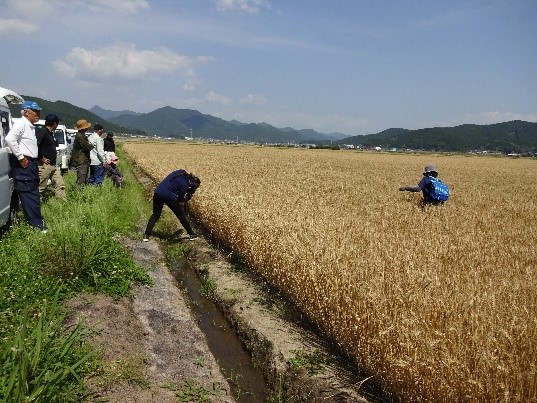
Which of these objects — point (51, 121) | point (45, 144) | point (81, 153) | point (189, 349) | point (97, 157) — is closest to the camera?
point (189, 349)

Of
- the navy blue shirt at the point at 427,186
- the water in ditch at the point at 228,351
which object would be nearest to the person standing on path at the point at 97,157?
the water in ditch at the point at 228,351

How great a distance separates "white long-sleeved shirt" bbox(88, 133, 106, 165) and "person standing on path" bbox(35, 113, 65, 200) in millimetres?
1268

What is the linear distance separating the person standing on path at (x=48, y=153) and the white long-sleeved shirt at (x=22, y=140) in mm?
1312

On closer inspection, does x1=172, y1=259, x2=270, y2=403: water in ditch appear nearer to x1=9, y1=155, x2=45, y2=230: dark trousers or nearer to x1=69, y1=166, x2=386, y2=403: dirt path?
x1=69, y1=166, x2=386, y2=403: dirt path

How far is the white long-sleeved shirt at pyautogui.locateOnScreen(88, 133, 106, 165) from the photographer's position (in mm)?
10914

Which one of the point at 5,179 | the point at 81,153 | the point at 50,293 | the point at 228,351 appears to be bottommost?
the point at 228,351

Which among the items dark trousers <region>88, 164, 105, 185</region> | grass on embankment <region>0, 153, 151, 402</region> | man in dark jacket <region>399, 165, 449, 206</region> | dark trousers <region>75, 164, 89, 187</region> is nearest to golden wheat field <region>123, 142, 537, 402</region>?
man in dark jacket <region>399, 165, 449, 206</region>

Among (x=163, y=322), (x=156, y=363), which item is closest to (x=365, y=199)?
(x=163, y=322)

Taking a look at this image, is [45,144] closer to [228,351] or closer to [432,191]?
[228,351]

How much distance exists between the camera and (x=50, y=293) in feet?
14.8

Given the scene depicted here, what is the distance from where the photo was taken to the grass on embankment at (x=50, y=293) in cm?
274

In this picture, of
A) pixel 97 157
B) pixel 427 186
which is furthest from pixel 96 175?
pixel 427 186

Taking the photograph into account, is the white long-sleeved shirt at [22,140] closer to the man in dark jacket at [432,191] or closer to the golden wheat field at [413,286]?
the golden wheat field at [413,286]

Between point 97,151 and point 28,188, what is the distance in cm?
474
